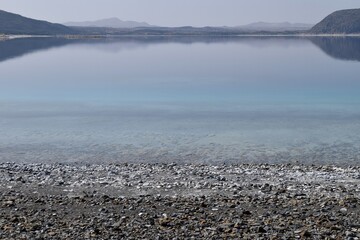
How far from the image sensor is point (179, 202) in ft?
38.7

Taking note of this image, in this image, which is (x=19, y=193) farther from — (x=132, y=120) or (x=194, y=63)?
(x=194, y=63)

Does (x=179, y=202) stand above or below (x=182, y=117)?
above

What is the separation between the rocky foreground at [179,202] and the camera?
994cm

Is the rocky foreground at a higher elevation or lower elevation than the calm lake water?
higher

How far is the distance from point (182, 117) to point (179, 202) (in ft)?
45.3

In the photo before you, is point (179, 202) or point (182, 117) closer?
point (179, 202)

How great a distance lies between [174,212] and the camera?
11.1m

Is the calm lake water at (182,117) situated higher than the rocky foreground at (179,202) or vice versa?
the rocky foreground at (179,202)

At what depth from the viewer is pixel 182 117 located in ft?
83.6

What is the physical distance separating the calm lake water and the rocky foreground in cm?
233

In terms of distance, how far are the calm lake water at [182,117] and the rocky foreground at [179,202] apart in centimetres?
233

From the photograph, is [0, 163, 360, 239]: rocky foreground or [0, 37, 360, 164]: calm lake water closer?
[0, 163, 360, 239]: rocky foreground

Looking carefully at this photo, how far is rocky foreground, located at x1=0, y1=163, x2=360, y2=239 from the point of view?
9938mm

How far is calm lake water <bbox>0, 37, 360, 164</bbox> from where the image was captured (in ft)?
60.6
